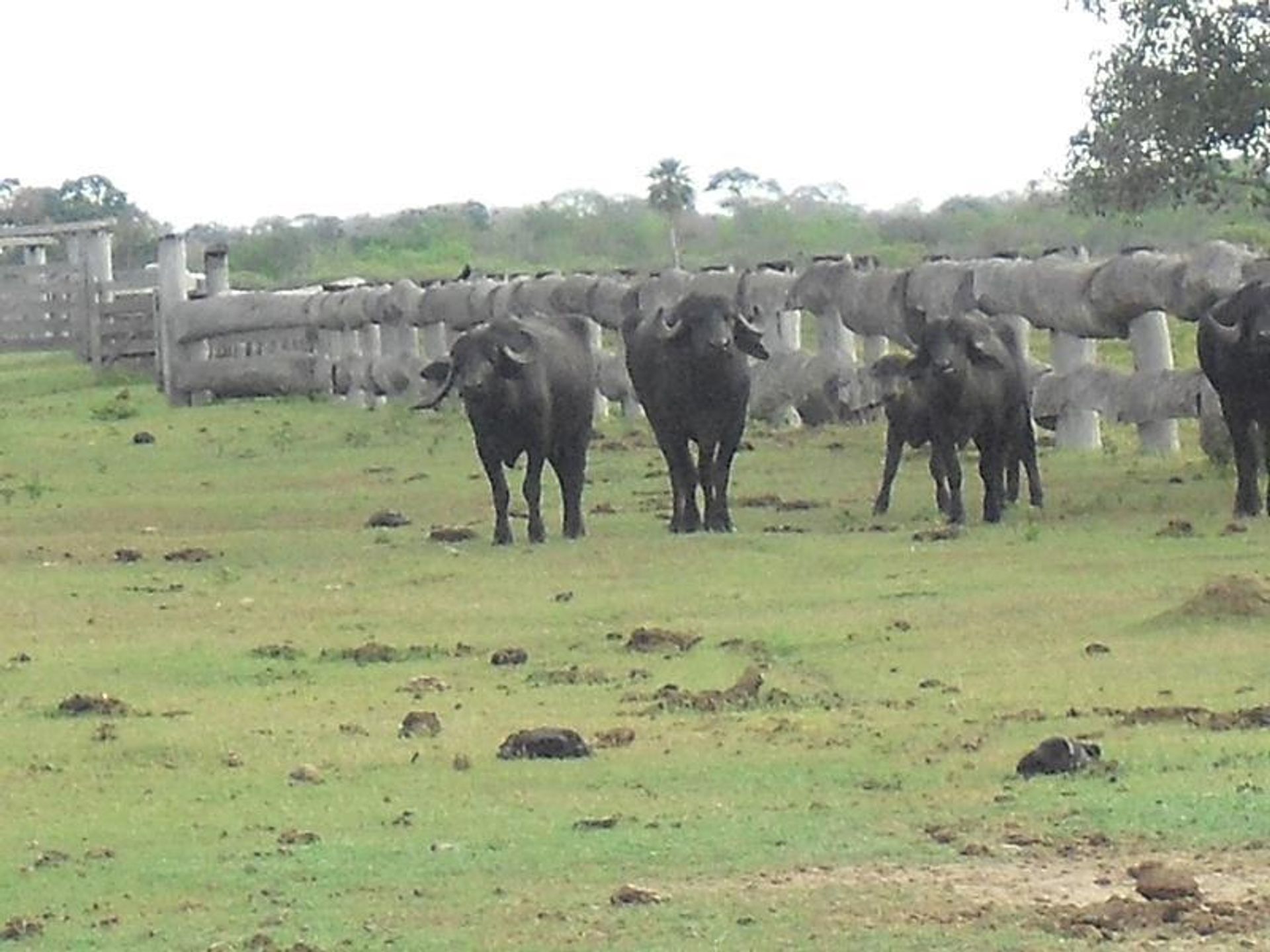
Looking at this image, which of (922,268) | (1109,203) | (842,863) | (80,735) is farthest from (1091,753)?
(1109,203)

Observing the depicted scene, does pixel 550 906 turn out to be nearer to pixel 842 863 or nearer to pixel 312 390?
pixel 842 863

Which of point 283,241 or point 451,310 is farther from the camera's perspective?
point 283,241

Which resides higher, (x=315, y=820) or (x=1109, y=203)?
(x=1109, y=203)

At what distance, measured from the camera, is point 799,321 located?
29.8 meters

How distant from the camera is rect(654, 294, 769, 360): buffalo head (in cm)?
1989

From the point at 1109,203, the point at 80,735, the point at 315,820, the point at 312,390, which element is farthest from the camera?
Answer: the point at 312,390

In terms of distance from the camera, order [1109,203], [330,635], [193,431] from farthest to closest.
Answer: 1. [193,431]
2. [1109,203]
3. [330,635]

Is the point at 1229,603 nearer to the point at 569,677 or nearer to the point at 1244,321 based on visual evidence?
the point at 569,677

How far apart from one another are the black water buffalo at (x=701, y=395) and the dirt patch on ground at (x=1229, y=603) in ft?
20.6

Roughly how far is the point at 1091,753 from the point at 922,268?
15867 millimetres

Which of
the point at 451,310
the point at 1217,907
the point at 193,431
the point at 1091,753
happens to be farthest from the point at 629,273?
the point at 1217,907

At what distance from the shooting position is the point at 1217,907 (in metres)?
8.00

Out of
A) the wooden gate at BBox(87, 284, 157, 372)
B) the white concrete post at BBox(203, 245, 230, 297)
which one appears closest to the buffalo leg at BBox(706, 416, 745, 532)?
the white concrete post at BBox(203, 245, 230, 297)

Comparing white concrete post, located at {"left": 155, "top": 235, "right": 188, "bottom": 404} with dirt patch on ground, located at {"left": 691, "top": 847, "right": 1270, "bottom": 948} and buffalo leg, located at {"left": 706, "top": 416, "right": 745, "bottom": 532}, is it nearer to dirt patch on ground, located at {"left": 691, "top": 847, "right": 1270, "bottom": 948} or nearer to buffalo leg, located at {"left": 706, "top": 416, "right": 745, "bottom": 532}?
buffalo leg, located at {"left": 706, "top": 416, "right": 745, "bottom": 532}
